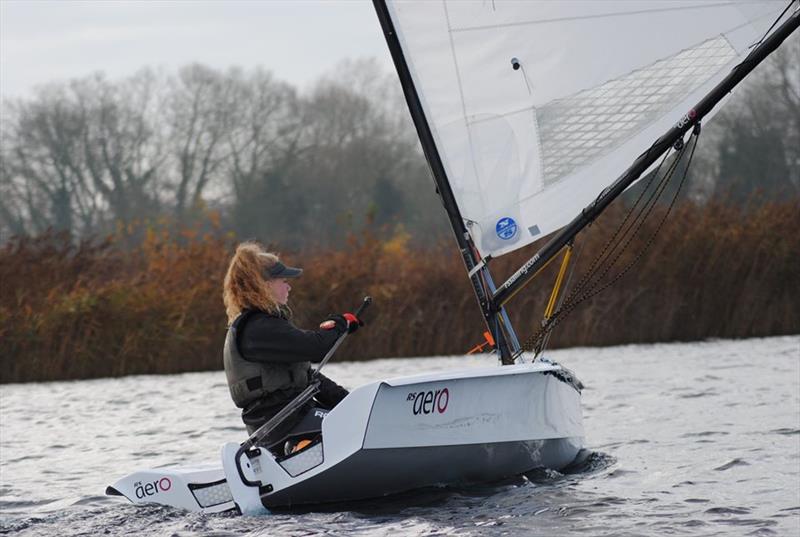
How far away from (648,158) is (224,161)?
3882 centimetres

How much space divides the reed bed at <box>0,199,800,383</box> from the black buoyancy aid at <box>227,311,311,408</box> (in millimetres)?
8393

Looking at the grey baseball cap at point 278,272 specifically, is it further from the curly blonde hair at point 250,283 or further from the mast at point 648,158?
the mast at point 648,158

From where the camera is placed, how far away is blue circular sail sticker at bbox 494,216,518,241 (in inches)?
285

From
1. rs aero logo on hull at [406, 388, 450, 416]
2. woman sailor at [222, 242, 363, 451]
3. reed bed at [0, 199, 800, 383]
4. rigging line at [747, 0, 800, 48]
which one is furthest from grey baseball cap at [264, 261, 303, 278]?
reed bed at [0, 199, 800, 383]

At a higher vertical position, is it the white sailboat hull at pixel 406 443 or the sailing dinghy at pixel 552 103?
the sailing dinghy at pixel 552 103

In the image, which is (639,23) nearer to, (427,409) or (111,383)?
(427,409)

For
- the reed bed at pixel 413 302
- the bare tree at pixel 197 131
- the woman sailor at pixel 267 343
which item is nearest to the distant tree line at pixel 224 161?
the bare tree at pixel 197 131

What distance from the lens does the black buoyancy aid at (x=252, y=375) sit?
6.36 m

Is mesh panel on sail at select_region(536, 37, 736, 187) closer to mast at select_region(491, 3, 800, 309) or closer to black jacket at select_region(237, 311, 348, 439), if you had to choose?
mast at select_region(491, 3, 800, 309)

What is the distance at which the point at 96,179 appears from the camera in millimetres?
43219

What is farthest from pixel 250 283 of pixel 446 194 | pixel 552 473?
pixel 552 473

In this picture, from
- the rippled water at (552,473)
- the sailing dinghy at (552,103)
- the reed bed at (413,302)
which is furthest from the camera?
the reed bed at (413,302)

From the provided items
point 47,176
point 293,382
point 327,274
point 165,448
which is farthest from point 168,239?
point 47,176

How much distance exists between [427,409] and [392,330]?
29.8 feet
